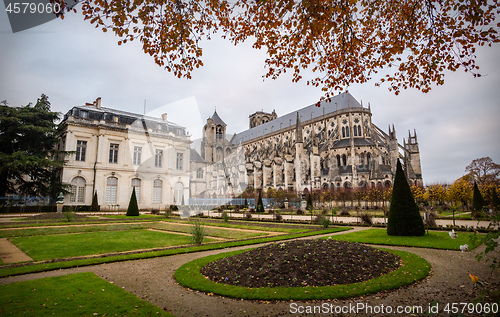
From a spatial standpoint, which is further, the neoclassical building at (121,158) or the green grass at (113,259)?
the neoclassical building at (121,158)

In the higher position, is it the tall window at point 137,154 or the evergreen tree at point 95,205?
the tall window at point 137,154

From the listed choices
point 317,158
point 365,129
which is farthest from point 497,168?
point 317,158

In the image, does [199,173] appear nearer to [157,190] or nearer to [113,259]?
[157,190]

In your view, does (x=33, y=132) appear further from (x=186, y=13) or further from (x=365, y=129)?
(x=365, y=129)

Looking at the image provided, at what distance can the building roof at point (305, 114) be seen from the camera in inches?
2068

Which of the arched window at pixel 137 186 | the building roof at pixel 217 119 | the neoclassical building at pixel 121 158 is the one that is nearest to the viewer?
the neoclassical building at pixel 121 158

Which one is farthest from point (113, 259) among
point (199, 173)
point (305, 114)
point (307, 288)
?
point (305, 114)

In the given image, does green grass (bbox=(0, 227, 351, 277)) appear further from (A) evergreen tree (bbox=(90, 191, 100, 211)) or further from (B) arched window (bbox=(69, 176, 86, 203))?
(B) arched window (bbox=(69, 176, 86, 203))

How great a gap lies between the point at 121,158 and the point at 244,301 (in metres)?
29.7

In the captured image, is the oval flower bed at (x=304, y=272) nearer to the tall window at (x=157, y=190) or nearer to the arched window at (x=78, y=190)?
the arched window at (x=78, y=190)

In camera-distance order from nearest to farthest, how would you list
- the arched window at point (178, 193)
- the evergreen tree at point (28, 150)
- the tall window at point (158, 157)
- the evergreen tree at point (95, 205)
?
1. the evergreen tree at point (28, 150)
2. the evergreen tree at point (95, 205)
3. the tall window at point (158, 157)
4. the arched window at point (178, 193)

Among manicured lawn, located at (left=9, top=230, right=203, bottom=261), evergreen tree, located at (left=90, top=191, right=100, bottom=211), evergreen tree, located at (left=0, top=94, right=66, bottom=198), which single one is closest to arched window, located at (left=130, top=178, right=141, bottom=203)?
evergreen tree, located at (left=90, top=191, right=100, bottom=211)

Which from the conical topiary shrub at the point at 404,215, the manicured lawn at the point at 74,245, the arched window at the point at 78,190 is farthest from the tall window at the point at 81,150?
the conical topiary shrub at the point at 404,215

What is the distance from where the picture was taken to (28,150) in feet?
79.9
